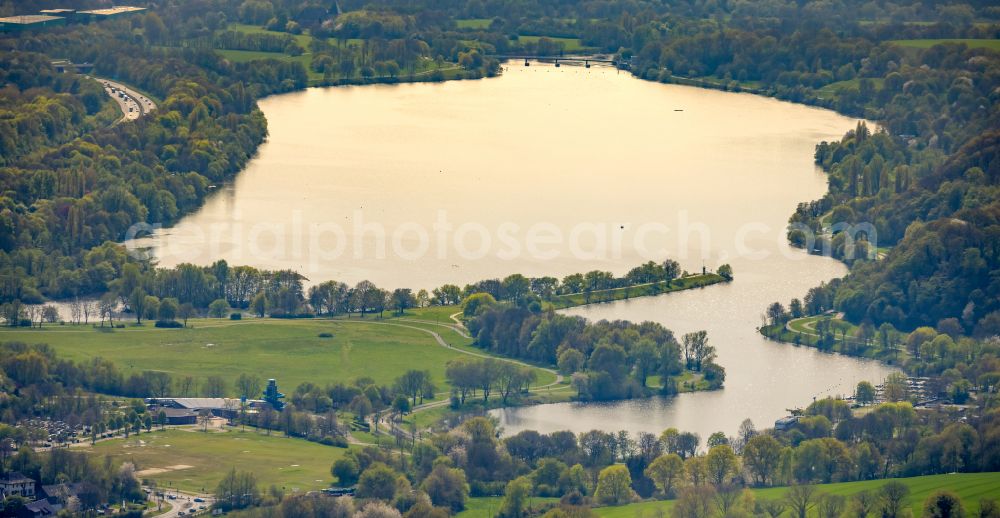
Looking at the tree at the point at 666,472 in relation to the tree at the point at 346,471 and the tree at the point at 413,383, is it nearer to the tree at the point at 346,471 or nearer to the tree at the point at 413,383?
the tree at the point at 346,471

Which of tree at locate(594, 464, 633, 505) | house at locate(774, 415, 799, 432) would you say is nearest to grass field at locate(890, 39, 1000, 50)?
house at locate(774, 415, 799, 432)

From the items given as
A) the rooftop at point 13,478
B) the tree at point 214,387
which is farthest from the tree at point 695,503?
the rooftop at point 13,478

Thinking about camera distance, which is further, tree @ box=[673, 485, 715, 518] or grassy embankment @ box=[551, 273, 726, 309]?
grassy embankment @ box=[551, 273, 726, 309]

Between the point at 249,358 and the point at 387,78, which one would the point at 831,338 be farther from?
the point at 387,78

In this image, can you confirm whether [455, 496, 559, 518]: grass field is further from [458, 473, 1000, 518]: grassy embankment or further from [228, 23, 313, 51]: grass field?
[228, 23, 313, 51]: grass field

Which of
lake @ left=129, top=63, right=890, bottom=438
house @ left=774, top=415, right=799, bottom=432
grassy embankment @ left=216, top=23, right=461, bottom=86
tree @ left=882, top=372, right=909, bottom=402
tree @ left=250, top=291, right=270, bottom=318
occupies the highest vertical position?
grassy embankment @ left=216, top=23, right=461, bottom=86
